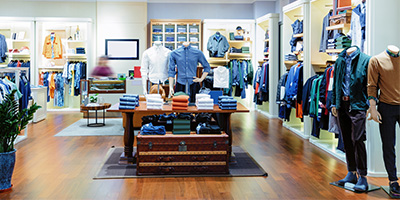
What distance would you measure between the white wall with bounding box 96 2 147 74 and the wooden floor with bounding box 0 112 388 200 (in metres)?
4.74

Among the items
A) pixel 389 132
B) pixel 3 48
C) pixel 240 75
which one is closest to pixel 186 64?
pixel 389 132

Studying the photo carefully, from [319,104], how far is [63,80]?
7899mm

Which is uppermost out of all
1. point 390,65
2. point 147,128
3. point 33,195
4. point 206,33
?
point 206,33

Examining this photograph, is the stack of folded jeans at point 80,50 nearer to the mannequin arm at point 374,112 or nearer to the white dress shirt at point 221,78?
the white dress shirt at point 221,78

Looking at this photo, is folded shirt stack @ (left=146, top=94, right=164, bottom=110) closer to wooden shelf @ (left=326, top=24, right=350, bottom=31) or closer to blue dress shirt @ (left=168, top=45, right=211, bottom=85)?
blue dress shirt @ (left=168, top=45, right=211, bottom=85)

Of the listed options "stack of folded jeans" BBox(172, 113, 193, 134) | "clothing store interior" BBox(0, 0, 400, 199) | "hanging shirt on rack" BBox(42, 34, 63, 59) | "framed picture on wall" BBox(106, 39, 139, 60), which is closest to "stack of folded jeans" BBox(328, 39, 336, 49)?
"clothing store interior" BBox(0, 0, 400, 199)

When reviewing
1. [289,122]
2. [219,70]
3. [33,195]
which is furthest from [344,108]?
[219,70]

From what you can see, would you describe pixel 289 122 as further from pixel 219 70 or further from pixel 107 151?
→ pixel 107 151

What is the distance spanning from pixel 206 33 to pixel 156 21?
1.51m

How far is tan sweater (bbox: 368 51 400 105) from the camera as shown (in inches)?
152

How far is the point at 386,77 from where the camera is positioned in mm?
3865

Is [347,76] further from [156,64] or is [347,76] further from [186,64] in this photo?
[156,64]

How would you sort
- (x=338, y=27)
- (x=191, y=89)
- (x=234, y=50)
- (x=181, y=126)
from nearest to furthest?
(x=181, y=126) < (x=338, y=27) < (x=191, y=89) < (x=234, y=50)

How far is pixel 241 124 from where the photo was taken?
8.90 meters
